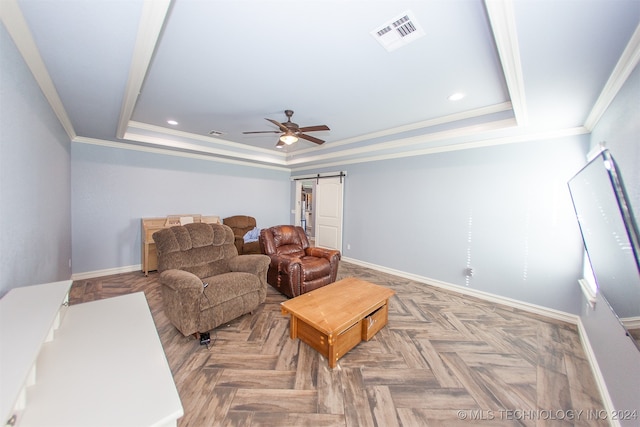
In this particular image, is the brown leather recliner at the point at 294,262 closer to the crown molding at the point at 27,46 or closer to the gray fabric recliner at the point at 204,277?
the gray fabric recliner at the point at 204,277

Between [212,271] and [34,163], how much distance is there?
1.71m

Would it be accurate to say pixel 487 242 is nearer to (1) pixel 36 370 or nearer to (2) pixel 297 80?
(2) pixel 297 80

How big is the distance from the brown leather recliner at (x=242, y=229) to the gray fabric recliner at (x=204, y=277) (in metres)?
1.96

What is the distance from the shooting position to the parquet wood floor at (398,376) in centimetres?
150

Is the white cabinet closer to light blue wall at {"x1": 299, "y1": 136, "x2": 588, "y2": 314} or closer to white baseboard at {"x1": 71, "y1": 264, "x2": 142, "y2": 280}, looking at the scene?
white baseboard at {"x1": 71, "y1": 264, "x2": 142, "y2": 280}

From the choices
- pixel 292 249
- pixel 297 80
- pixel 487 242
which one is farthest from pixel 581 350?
pixel 297 80

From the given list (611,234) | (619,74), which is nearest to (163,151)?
(611,234)

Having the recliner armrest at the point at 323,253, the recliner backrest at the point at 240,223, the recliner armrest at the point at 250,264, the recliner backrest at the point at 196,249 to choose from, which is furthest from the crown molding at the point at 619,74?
the recliner backrest at the point at 240,223

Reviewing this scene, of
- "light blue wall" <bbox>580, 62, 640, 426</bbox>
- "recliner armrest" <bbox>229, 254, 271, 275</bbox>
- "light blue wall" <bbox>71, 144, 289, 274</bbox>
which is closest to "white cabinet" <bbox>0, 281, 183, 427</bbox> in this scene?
"recliner armrest" <bbox>229, 254, 271, 275</bbox>

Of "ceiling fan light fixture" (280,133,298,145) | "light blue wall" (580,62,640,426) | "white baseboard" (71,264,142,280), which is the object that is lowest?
"white baseboard" (71,264,142,280)

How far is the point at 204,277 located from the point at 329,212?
3377 mm

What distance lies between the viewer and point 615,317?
54.8 inches

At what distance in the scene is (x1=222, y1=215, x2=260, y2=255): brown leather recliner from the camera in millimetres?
4844

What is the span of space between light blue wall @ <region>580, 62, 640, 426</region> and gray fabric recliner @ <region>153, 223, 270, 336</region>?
2827 mm
